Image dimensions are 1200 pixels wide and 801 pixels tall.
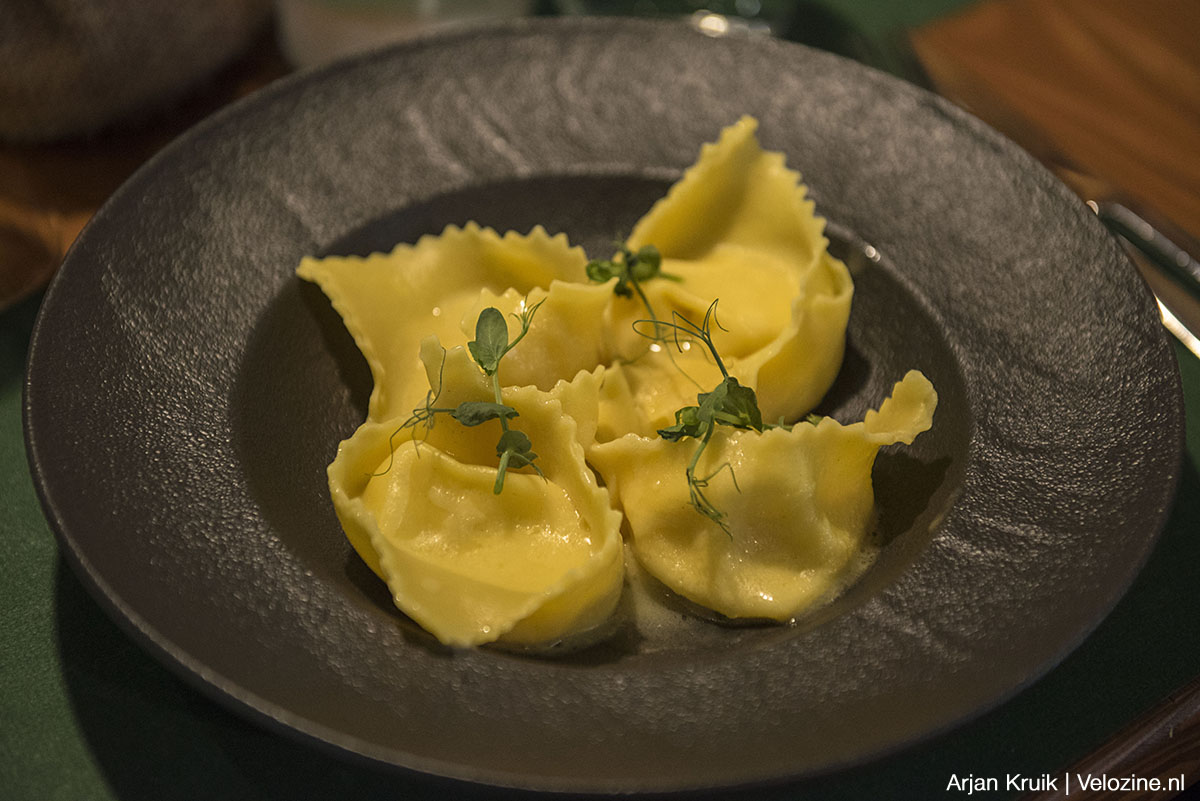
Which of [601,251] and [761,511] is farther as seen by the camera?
[601,251]

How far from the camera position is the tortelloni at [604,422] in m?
1.68

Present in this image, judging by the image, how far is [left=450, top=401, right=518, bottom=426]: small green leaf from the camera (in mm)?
1732

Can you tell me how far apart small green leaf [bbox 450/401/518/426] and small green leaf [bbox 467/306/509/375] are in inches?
2.6

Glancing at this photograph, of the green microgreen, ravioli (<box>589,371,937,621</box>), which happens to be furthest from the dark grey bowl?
the green microgreen

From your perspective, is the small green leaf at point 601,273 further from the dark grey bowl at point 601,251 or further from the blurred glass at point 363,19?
the blurred glass at point 363,19

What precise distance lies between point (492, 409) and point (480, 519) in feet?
0.60

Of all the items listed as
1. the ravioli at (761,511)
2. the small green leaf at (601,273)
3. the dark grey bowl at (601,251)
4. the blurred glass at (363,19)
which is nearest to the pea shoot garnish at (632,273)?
the small green leaf at (601,273)

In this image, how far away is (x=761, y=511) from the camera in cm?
175

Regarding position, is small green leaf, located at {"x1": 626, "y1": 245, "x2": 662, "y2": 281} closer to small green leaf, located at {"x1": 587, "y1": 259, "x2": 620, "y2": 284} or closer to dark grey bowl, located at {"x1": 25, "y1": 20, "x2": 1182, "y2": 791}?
small green leaf, located at {"x1": 587, "y1": 259, "x2": 620, "y2": 284}

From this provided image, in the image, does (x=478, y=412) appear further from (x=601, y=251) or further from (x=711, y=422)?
(x=601, y=251)

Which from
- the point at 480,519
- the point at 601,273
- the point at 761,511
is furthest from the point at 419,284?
the point at 761,511

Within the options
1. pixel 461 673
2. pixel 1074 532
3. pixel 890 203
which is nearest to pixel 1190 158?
pixel 890 203

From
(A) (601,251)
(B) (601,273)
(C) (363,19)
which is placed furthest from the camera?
(C) (363,19)

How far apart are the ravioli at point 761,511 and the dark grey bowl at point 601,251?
70mm
